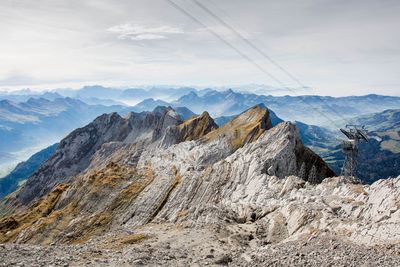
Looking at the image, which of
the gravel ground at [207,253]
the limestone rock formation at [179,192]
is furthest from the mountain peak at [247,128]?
the gravel ground at [207,253]

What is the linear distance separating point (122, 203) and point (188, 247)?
31.2 metres

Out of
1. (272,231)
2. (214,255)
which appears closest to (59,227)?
(214,255)

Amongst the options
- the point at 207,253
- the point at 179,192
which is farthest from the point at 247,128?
the point at 207,253

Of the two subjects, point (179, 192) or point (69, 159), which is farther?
point (69, 159)

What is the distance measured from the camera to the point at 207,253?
28.9 m

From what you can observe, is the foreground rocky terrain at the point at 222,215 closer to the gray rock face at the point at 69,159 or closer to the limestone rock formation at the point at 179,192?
the limestone rock formation at the point at 179,192

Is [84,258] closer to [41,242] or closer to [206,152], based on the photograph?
[41,242]

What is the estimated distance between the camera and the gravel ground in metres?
21.7

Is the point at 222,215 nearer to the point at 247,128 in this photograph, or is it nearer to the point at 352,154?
the point at 352,154

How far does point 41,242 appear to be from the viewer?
45.7 m

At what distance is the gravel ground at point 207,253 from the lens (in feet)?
71.3

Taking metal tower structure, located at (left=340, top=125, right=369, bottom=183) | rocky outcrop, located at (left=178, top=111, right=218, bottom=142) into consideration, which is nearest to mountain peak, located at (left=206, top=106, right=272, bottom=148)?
rocky outcrop, located at (left=178, top=111, right=218, bottom=142)

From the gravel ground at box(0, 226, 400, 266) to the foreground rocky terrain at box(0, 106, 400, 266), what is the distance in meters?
0.12

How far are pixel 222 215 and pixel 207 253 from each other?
1333cm
